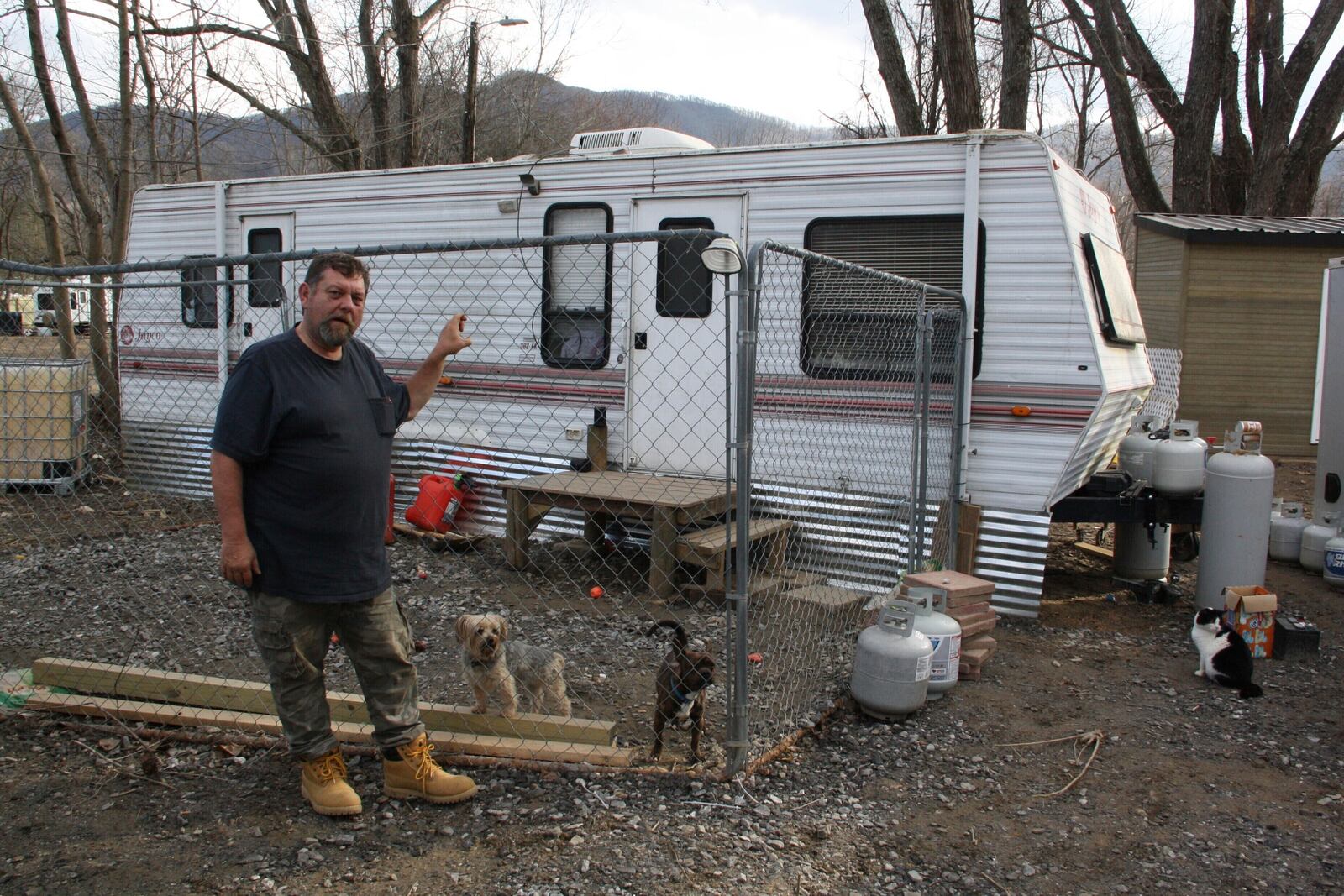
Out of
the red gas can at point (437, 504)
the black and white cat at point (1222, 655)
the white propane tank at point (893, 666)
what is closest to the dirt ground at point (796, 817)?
the white propane tank at point (893, 666)

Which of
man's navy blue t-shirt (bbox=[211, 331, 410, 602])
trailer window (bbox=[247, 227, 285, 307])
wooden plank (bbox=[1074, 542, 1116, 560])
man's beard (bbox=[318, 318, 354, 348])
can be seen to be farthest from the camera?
trailer window (bbox=[247, 227, 285, 307])

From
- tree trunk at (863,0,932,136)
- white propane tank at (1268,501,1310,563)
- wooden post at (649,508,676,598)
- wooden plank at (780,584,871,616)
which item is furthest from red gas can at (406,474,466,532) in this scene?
tree trunk at (863,0,932,136)

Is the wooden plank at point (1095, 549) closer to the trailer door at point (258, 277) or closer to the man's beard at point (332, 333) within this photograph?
the man's beard at point (332, 333)

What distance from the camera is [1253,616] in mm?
5441

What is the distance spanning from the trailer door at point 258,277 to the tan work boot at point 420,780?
18.4 ft

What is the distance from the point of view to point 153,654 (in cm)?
507

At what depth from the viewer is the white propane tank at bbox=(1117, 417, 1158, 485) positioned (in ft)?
21.9

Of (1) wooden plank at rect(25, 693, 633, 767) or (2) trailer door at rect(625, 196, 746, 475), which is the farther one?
(2) trailer door at rect(625, 196, 746, 475)

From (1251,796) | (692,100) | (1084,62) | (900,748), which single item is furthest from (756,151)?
(692,100)

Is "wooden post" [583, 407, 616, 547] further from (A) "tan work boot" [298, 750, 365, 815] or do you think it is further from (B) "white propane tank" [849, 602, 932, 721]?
(A) "tan work boot" [298, 750, 365, 815]

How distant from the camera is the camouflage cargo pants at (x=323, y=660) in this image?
10.4 ft

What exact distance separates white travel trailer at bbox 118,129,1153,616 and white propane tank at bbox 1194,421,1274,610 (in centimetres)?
73

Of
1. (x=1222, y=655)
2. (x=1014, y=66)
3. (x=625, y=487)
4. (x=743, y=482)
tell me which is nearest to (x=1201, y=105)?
(x=1014, y=66)

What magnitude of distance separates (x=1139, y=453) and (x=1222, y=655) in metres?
2.15
